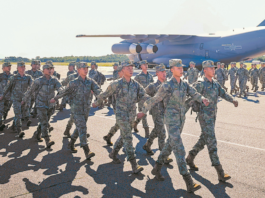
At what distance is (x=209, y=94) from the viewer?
17.2 feet

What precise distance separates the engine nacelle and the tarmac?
24171 millimetres

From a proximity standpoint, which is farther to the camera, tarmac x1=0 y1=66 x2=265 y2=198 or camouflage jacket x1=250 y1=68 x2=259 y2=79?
camouflage jacket x1=250 y1=68 x2=259 y2=79

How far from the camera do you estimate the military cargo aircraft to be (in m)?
26.3

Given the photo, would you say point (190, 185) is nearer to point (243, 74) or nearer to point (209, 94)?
point (209, 94)

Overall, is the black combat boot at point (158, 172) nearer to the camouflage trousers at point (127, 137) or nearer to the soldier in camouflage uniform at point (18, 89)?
the camouflage trousers at point (127, 137)

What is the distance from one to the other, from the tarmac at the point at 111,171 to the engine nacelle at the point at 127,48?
24.2m

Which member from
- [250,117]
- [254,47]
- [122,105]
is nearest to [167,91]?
[122,105]

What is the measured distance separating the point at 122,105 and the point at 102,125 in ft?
14.2

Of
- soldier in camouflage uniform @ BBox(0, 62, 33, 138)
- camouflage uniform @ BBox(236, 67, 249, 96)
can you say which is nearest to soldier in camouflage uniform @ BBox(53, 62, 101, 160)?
soldier in camouflage uniform @ BBox(0, 62, 33, 138)

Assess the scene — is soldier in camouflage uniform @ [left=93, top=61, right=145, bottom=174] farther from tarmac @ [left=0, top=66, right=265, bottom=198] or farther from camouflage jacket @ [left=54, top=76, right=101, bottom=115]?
camouflage jacket @ [left=54, top=76, right=101, bottom=115]

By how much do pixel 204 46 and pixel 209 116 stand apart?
84.1 ft

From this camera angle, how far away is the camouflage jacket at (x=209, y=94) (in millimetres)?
5137

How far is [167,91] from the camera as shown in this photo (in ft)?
15.5

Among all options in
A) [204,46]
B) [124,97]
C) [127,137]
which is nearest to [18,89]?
[124,97]
